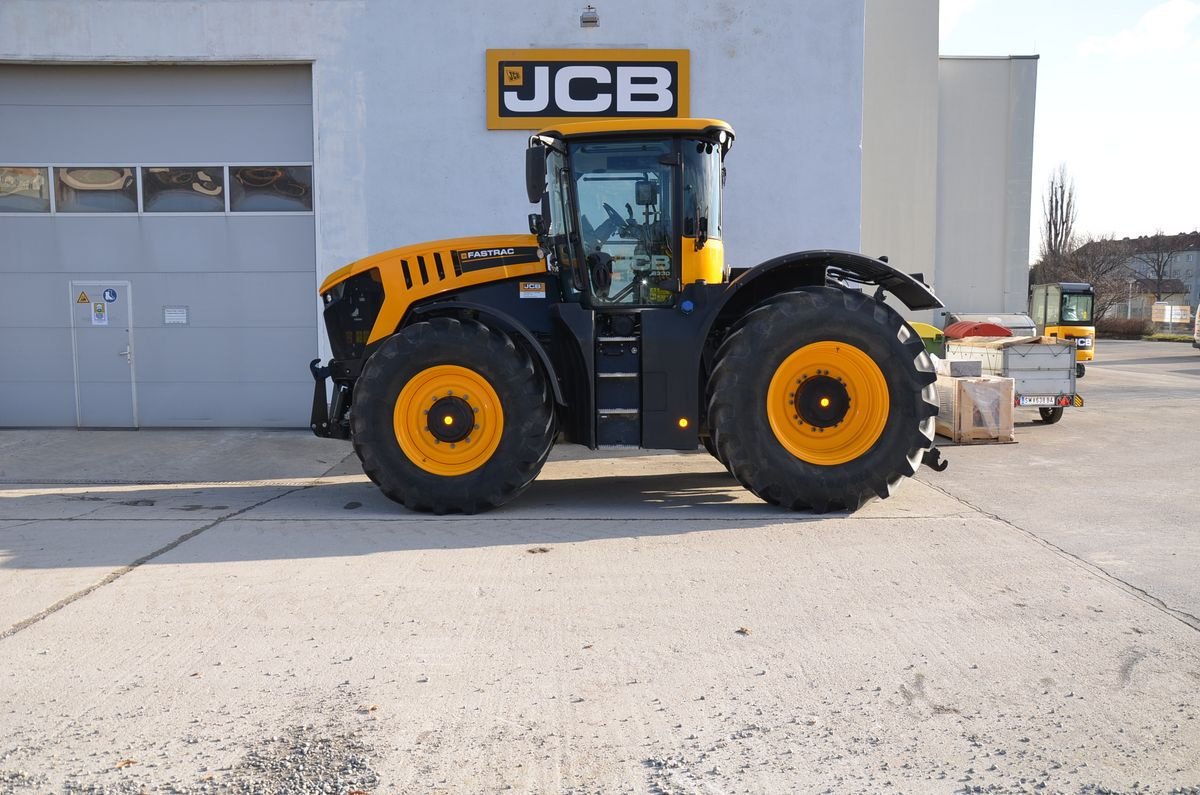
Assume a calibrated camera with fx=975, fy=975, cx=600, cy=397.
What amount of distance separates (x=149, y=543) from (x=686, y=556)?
3515 millimetres

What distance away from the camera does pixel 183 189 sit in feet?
39.7

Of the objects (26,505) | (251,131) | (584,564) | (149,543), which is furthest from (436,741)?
(251,131)

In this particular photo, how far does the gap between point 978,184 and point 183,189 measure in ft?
74.2

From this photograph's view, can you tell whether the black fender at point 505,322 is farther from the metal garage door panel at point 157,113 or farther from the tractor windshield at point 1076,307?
the tractor windshield at point 1076,307

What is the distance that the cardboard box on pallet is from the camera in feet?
37.1

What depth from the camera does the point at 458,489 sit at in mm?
7273

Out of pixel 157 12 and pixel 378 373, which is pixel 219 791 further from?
pixel 157 12

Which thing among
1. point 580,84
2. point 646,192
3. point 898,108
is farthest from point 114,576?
point 898,108

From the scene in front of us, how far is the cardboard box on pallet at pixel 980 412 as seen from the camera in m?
11.3

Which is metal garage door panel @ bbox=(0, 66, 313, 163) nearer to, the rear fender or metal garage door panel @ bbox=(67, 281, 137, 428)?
metal garage door panel @ bbox=(67, 281, 137, 428)

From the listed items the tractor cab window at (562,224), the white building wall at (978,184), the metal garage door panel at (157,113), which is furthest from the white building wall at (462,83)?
the white building wall at (978,184)

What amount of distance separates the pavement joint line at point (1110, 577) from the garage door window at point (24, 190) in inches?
447

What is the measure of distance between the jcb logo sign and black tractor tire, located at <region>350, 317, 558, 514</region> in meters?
4.83

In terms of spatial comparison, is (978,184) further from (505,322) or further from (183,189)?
(505,322)
